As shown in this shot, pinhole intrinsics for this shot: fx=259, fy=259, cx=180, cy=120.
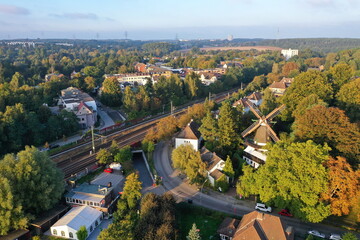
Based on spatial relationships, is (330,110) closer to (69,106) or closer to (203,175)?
(203,175)

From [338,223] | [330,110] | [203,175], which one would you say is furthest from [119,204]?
[330,110]

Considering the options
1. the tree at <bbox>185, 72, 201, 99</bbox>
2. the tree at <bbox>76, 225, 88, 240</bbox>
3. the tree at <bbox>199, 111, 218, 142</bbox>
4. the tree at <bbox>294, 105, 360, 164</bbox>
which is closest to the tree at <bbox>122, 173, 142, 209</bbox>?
the tree at <bbox>76, 225, 88, 240</bbox>

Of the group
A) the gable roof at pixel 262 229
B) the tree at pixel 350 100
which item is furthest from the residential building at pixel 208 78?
the gable roof at pixel 262 229

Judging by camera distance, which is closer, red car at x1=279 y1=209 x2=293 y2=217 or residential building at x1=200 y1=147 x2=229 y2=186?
red car at x1=279 y1=209 x2=293 y2=217

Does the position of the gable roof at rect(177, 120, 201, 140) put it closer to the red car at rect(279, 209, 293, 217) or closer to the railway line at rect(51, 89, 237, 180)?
the railway line at rect(51, 89, 237, 180)

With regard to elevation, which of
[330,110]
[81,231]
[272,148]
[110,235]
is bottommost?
[81,231]

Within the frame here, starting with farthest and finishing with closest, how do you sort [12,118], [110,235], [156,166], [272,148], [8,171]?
[12,118], [156,166], [272,148], [8,171], [110,235]

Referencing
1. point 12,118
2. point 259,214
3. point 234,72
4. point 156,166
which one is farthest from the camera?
point 234,72
